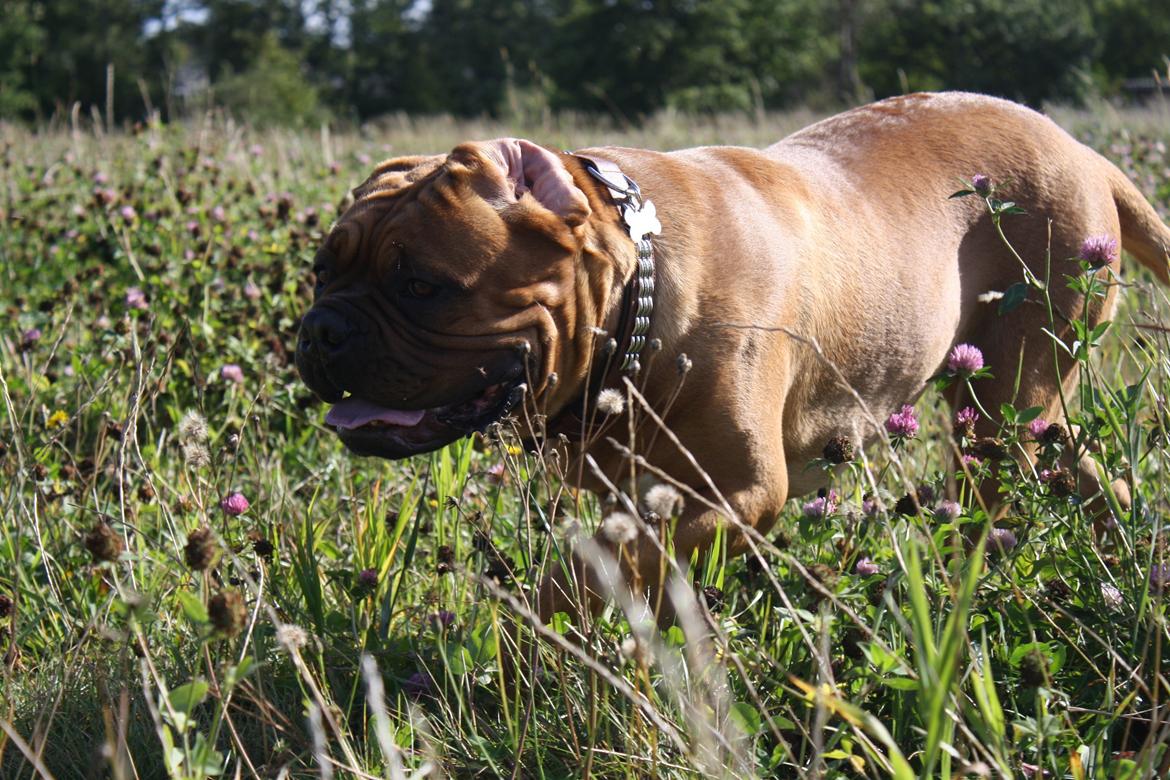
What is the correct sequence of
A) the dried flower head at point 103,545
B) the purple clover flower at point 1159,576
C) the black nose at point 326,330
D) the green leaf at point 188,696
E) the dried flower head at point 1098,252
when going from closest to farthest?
the green leaf at point 188,696 → the dried flower head at point 103,545 → the purple clover flower at point 1159,576 → the dried flower head at point 1098,252 → the black nose at point 326,330

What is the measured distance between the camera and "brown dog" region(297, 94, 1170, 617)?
263 centimetres

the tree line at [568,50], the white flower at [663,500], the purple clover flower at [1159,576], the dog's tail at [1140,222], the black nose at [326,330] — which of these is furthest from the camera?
the tree line at [568,50]

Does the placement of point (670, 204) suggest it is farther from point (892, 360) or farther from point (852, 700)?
point (852, 700)

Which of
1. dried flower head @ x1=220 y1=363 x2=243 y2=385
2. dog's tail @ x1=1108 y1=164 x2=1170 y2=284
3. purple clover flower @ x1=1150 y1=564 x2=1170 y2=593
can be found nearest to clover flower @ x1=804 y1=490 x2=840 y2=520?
purple clover flower @ x1=1150 y1=564 x2=1170 y2=593

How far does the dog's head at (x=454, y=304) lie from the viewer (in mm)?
2621

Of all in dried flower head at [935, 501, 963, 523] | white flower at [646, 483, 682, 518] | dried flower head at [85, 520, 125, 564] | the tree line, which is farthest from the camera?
the tree line

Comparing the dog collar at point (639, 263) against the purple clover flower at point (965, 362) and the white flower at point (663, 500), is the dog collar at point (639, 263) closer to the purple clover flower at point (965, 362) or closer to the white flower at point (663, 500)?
the purple clover flower at point (965, 362)

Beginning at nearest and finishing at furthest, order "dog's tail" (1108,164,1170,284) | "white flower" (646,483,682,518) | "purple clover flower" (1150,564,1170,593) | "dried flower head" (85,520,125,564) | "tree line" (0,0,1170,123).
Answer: "dried flower head" (85,520,125,564) < "white flower" (646,483,682,518) < "purple clover flower" (1150,564,1170,593) < "dog's tail" (1108,164,1170,284) < "tree line" (0,0,1170,123)

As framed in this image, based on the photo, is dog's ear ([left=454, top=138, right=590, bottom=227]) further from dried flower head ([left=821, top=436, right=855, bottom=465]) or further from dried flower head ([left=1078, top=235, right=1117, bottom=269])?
dried flower head ([left=1078, top=235, right=1117, bottom=269])

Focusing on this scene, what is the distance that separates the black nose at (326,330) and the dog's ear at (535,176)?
486mm

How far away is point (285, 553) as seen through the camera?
3160mm

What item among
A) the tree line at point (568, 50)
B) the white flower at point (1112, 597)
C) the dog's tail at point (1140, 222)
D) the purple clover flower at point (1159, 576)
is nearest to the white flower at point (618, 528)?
the purple clover flower at point (1159, 576)

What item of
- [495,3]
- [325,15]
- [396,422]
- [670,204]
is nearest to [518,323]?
[396,422]

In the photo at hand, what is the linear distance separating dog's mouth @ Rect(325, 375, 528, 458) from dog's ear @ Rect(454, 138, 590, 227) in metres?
0.41
